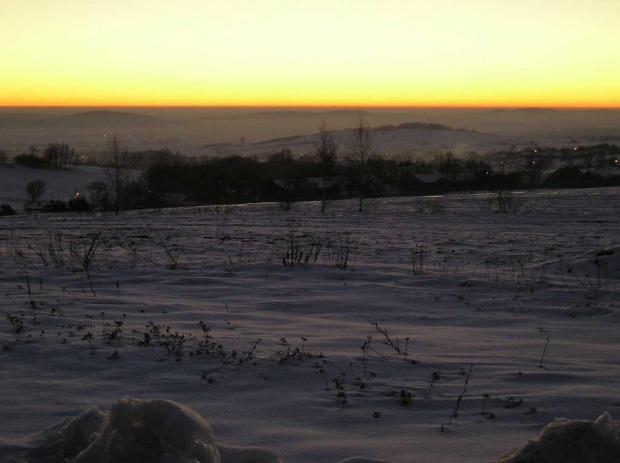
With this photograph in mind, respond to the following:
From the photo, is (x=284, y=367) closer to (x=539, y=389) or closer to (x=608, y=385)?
(x=539, y=389)

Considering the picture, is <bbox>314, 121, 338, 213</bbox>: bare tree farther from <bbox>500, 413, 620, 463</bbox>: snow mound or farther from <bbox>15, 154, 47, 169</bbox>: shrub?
<bbox>15, 154, 47, 169</bbox>: shrub

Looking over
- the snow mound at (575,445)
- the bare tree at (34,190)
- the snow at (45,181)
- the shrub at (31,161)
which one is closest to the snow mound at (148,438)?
the snow mound at (575,445)

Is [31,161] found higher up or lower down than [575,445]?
higher up

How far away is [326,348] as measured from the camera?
553 cm

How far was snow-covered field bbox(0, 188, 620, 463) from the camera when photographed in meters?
3.81

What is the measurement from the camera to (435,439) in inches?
141

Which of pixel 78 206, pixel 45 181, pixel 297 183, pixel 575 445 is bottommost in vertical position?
pixel 45 181

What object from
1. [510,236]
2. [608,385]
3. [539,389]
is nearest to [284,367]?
[539,389]

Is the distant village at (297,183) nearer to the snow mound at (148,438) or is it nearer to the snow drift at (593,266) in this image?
the snow drift at (593,266)

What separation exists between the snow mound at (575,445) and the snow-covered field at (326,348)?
25.2 inches

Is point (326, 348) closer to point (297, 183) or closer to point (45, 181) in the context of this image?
point (297, 183)

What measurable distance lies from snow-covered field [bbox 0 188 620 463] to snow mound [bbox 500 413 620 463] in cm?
64

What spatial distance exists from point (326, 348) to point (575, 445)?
3.03 metres

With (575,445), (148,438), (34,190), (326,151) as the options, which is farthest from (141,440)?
(34,190)
